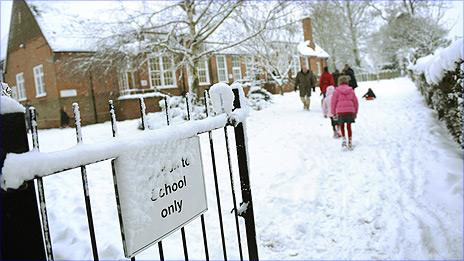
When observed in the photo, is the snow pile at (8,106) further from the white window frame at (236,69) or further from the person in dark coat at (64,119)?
the white window frame at (236,69)

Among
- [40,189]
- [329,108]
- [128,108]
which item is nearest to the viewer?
[40,189]

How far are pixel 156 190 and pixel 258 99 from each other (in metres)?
14.2

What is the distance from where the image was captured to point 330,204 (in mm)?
4824

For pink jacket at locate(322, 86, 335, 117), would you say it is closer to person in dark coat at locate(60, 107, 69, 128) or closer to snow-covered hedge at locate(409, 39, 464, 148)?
snow-covered hedge at locate(409, 39, 464, 148)

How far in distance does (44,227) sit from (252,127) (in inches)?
397

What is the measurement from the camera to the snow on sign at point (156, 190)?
4.58 ft

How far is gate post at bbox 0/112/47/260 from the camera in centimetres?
101

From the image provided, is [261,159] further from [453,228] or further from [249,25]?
[249,25]

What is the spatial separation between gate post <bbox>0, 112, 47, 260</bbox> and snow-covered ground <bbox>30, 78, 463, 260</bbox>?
271 cm

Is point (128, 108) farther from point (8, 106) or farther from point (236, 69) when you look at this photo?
point (8, 106)

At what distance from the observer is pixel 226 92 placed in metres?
2.20

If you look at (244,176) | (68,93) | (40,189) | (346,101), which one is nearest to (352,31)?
(68,93)

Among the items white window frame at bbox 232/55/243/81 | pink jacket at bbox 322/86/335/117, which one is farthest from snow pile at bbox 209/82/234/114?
white window frame at bbox 232/55/243/81

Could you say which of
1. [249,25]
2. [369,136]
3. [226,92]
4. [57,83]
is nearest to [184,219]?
[226,92]
